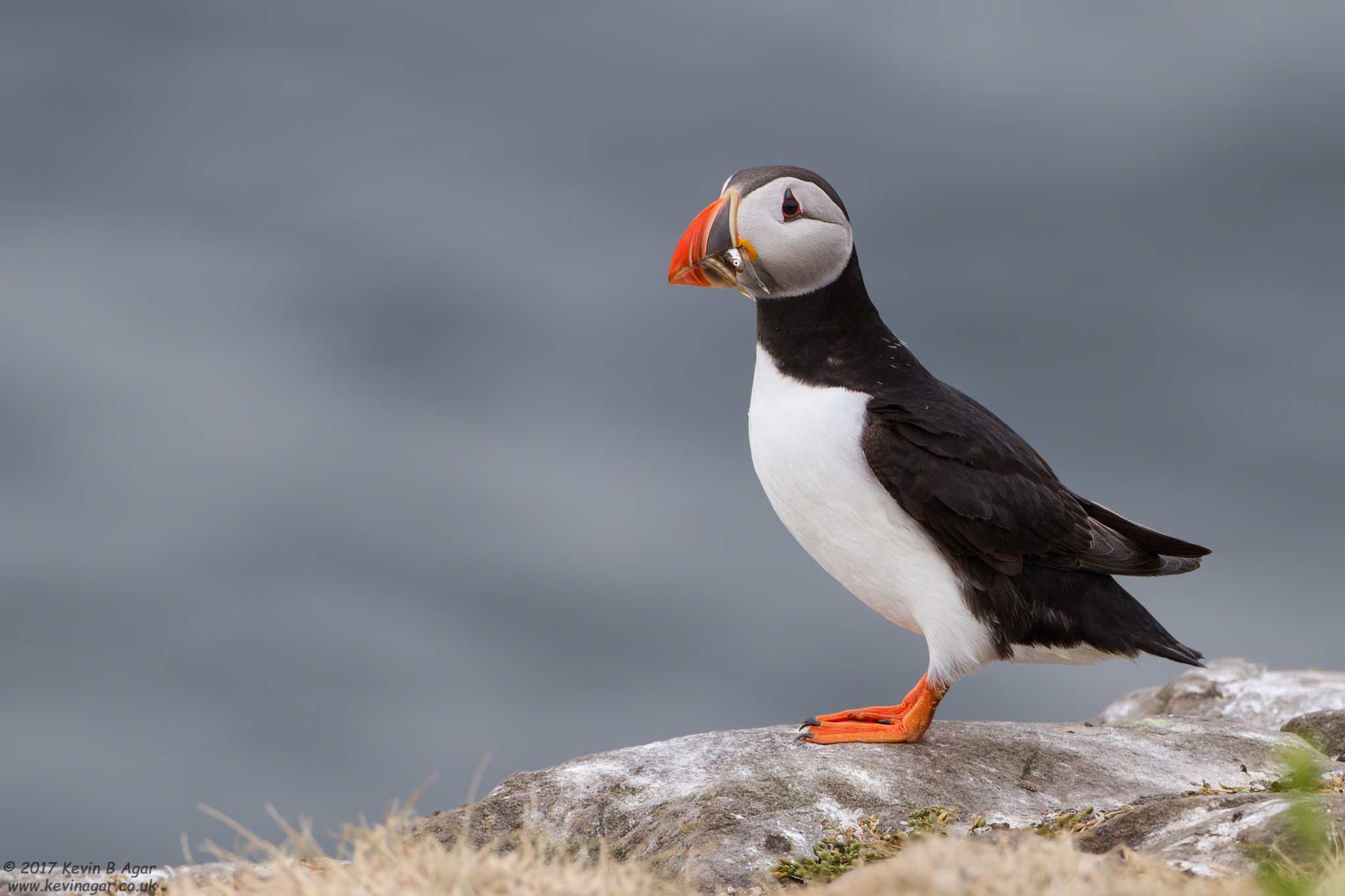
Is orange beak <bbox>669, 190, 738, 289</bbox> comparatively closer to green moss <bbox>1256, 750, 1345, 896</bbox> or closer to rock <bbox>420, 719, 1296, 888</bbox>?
rock <bbox>420, 719, 1296, 888</bbox>

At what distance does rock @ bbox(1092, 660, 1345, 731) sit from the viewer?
8.38m

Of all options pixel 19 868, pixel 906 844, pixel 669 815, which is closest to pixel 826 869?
pixel 906 844

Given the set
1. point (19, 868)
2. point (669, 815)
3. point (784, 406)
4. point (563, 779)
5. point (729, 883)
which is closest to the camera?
point (729, 883)

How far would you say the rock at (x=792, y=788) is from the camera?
5105mm

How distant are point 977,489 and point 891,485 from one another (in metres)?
0.45

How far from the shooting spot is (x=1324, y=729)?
24.0 feet

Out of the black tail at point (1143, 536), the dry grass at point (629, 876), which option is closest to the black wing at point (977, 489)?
the black tail at point (1143, 536)

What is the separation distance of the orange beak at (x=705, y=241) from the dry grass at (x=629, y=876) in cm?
338

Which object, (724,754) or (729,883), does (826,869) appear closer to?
(729,883)

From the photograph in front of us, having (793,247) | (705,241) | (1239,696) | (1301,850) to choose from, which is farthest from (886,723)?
(1239,696)

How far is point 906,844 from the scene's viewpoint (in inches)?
190

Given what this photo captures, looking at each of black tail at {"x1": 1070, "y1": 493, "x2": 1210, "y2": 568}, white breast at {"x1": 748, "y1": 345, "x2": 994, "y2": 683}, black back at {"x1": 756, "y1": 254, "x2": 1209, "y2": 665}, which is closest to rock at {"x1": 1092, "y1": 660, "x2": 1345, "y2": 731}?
black tail at {"x1": 1070, "y1": 493, "x2": 1210, "y2": 568}

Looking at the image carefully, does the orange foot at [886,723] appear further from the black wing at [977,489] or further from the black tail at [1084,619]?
the black wing at [977,489]

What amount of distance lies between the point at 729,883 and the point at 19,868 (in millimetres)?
2967
